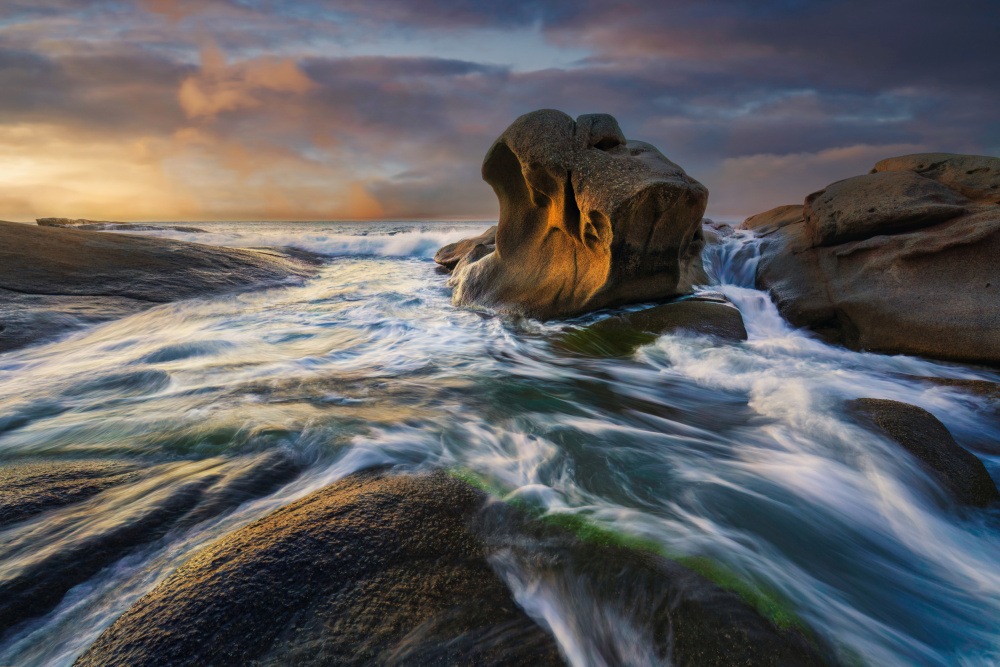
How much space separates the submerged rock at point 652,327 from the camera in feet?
17.0

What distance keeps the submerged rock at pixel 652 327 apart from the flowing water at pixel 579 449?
0.20 meters

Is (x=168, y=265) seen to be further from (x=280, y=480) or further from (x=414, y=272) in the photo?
(x=280, y=480)

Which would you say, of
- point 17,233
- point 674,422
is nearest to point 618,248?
point 674,422

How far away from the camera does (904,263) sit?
5234 millimetres

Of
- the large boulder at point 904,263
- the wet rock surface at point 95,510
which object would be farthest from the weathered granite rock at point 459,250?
the wet rock surface at point 95,510

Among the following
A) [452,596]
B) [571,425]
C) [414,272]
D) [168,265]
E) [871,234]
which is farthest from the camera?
[414,272]

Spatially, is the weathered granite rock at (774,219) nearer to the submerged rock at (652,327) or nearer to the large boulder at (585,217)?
the large boulder at (585,217)

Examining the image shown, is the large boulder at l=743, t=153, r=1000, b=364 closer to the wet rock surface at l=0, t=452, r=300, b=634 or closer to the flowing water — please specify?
the flowing water

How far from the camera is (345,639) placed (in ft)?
4.09

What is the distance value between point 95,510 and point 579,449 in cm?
233

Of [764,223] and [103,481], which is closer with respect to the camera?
[103,481]

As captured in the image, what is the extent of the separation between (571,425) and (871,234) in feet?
18.3

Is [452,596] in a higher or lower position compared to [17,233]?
lower

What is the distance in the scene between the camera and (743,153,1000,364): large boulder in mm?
4672
